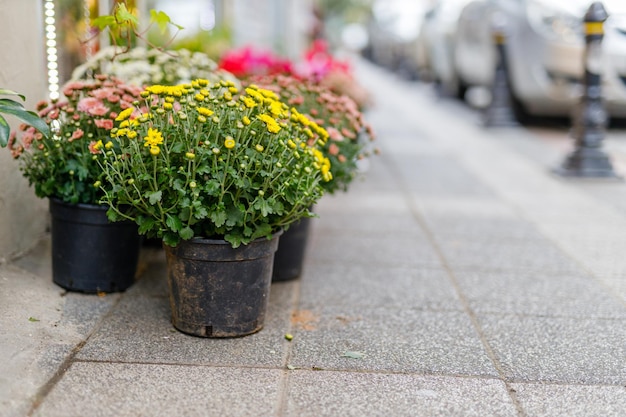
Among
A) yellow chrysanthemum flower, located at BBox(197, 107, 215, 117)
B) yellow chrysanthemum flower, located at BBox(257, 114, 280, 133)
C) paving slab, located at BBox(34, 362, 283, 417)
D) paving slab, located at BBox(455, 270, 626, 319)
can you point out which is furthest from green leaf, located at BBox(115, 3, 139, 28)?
paving slab, located at BBox(455, 270, 626, 319)

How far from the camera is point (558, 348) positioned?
3721 mm

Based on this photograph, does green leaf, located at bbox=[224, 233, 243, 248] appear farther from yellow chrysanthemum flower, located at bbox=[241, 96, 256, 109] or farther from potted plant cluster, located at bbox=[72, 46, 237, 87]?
potted plant cluster, located at bbox=[72, 46, 237, 87]

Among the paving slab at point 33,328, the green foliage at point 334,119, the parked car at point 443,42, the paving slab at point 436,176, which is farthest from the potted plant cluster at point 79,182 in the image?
the parked car at point 443,42

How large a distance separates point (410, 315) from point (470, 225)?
2.20m

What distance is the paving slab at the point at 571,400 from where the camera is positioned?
9.98 feet

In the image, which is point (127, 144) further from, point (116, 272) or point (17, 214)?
point (17, 214)

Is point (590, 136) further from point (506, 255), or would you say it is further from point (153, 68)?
point (153, 68)

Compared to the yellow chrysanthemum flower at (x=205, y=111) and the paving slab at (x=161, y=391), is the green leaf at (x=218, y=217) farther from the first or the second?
the paving slab at (x=161, y=391)

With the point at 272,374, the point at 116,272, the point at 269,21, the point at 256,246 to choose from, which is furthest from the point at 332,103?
the point at 269,21

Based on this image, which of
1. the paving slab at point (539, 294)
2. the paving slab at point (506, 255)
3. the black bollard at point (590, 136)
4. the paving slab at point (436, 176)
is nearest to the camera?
the paving slab at point (539, 294)

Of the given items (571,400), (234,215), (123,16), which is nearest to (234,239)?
(234,215)

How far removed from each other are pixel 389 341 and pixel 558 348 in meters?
0.82

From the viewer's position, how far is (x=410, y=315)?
4.14 metres

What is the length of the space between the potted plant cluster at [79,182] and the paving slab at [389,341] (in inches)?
41.0
